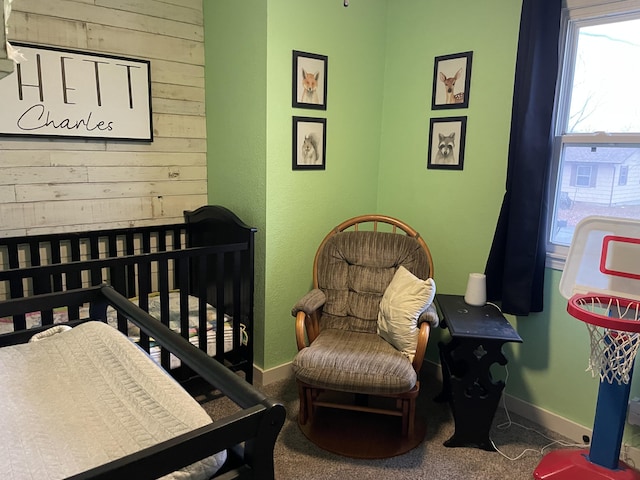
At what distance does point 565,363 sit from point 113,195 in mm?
2604

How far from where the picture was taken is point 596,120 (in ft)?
7.36

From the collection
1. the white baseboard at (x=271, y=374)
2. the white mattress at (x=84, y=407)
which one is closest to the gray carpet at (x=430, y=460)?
the white baseboard at (x=271, y=374)

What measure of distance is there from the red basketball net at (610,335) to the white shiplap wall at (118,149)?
2.26 meters

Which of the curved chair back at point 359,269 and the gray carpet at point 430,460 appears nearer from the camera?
the gray carpet at point 430,460

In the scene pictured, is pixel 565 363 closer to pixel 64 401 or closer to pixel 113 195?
pixel 64 401

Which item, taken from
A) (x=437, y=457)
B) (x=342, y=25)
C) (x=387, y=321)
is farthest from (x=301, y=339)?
(x=342, y=25)

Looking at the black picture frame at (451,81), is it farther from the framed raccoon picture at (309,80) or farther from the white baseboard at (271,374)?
the white baseboard at (271,374)

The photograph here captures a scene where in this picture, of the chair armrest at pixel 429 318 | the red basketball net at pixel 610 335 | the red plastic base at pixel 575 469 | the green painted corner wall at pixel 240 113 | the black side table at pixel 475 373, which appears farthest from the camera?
the green painted corner wall at pixel 240 113

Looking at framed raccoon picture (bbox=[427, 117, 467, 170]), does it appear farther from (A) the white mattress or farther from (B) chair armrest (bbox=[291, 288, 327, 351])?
(A) the white mattress

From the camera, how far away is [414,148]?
2.95 meters

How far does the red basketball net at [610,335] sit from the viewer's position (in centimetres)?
171

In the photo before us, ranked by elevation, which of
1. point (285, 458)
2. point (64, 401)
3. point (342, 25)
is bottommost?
point (285, 458)

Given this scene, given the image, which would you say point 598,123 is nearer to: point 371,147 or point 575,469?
point 371,147

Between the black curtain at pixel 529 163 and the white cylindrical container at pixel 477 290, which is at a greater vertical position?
the black curtain at pixel 529 163
